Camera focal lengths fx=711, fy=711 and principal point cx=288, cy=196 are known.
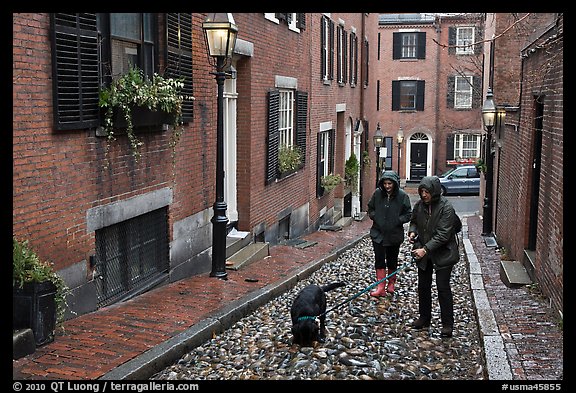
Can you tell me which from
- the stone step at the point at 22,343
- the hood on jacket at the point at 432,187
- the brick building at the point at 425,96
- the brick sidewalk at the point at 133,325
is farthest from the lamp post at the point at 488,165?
the brick building at the point at 425,96

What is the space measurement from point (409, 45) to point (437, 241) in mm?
35794

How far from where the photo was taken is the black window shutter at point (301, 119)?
17203 mm

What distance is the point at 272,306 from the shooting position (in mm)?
9430

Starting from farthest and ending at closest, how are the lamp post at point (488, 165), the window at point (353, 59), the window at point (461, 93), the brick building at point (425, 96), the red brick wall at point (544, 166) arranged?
1. the window at point (461, 93)
2. the brick building at point (425, 96)
3. the window at point (353, 59)
4. the lamp post at point (488, 165)
5. the red brick wall at point (544, 166)

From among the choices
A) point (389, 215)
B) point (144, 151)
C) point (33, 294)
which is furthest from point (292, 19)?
point (33, 294)

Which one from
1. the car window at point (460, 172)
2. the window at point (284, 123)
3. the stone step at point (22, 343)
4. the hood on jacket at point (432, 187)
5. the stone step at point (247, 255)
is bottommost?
the car window at point (460, 172)

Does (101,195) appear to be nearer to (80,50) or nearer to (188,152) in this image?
(80,50)

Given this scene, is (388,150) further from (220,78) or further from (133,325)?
(133,325)

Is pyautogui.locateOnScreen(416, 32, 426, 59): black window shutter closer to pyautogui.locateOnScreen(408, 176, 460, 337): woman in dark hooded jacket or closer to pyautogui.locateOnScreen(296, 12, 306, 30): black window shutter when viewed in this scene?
pyautogui.locateOnScreen(296, 12, 306, 30): black window shutter

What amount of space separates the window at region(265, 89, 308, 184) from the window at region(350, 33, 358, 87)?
828 centimetres

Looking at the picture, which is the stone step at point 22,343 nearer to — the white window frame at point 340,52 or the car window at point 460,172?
the white window frame at point 340,52

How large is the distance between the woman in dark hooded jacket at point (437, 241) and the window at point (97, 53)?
12.0 feet

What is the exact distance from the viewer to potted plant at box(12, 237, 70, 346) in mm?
6199

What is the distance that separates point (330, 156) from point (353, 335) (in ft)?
49.0
